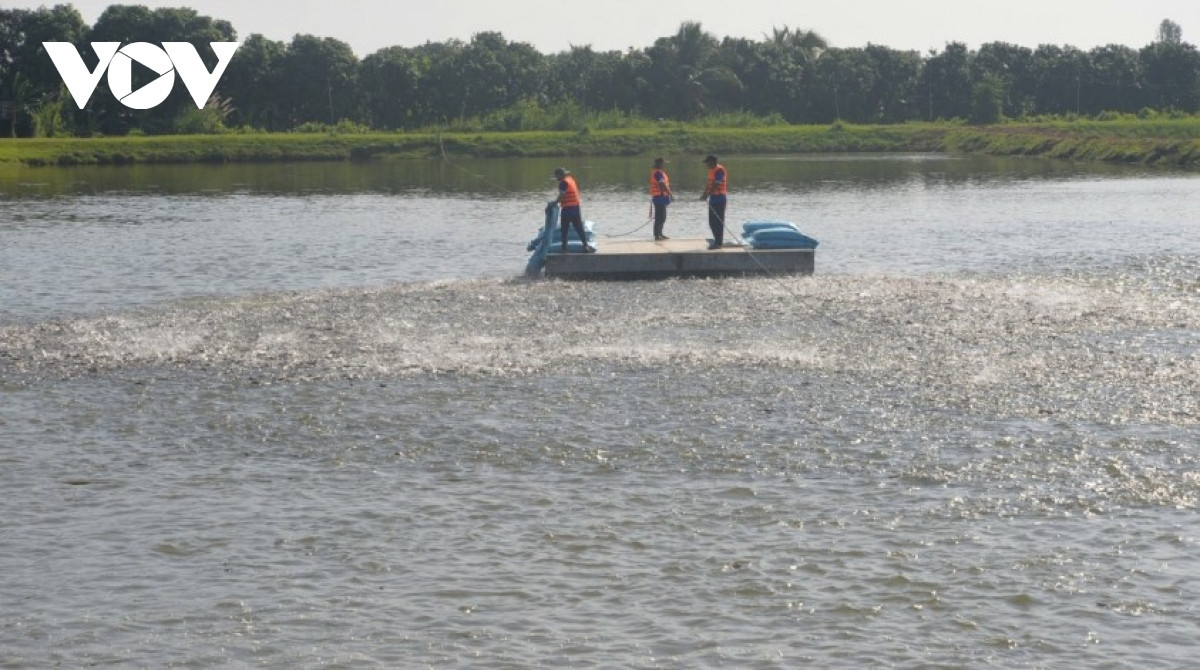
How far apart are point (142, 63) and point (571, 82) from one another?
29.1m

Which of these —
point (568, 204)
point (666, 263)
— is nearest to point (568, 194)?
point (568, 204)

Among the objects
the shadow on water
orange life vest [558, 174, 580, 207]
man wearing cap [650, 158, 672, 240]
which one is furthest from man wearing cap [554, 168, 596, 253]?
the shadow on water

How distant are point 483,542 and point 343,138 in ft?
261

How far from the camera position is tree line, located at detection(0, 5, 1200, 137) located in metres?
94.7

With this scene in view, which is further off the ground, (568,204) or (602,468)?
(568,204)

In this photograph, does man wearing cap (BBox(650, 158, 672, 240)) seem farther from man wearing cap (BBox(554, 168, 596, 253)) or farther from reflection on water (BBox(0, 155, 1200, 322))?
reflection on water (BBox(0, 155, 1200, 322))

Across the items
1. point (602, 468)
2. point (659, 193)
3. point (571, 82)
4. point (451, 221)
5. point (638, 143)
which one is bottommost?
point (602, 468)

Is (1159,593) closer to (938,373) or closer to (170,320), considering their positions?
(938,373)

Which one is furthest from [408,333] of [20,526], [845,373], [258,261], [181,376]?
[258,261]

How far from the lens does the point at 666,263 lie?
2673cm

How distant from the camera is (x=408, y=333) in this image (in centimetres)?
Answer: 2089

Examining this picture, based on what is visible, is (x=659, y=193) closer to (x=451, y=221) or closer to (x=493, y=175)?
(x=451, y=221)

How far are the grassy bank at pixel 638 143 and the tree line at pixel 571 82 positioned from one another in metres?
6.08

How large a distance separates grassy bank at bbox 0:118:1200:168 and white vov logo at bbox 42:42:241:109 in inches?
269
